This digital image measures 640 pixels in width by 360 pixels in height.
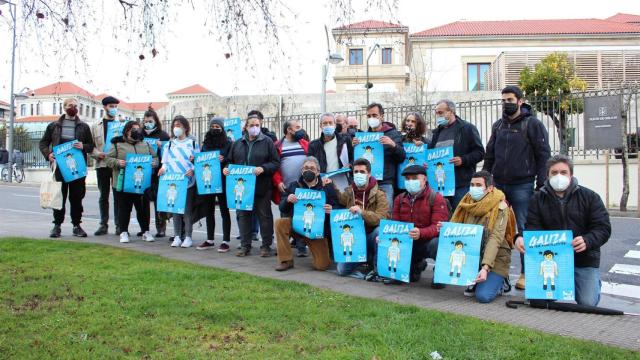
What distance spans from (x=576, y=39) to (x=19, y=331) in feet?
173

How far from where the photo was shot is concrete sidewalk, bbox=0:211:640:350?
4.58 m

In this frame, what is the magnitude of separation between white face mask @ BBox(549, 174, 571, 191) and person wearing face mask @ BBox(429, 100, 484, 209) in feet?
4.84

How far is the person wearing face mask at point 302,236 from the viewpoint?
7145 mm

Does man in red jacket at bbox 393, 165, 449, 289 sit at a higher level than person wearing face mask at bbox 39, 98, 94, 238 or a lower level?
lower

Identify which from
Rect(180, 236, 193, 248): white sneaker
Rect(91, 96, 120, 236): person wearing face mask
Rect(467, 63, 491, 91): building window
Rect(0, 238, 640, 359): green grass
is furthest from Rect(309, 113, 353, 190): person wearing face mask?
Rect(467, 63, 491, 91): building window

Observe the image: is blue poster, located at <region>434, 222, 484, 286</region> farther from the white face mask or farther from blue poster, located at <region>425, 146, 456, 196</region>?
blue poster, located at <region>425, 146, 456, 196</region>

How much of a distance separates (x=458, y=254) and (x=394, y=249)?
0.78 metres

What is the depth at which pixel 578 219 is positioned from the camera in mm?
5391

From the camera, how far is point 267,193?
813cm

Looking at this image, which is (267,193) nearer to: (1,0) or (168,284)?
(168,284)

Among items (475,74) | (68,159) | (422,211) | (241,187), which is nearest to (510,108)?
(422,211)

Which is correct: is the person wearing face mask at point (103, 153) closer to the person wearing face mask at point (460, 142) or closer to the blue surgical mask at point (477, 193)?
the person wearing face mask at point (460, 142)

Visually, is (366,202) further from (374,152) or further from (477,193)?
(477,193)

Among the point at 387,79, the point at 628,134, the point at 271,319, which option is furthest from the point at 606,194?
the point at 387,79
